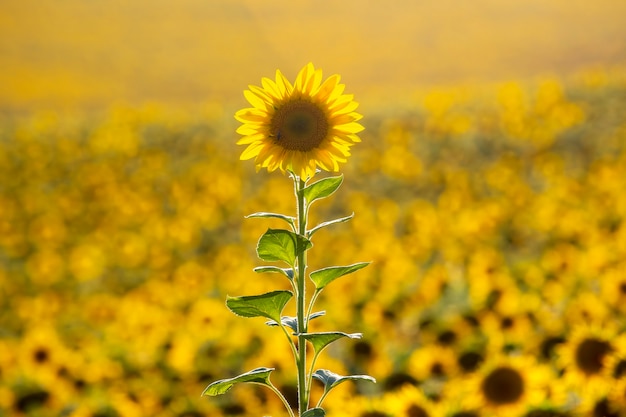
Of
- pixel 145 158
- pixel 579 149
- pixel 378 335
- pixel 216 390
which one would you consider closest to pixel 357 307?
pixel 378 335

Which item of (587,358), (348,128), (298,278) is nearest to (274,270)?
(298,278)

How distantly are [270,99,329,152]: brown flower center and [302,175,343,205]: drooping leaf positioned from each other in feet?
0.36

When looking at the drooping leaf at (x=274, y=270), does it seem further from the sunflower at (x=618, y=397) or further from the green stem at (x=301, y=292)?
the sunflower at (x=618, y=397)

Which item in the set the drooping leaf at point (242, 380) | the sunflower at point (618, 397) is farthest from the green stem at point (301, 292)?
the sunflower at point (618, 397)

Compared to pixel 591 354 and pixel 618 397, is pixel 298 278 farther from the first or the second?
pixel 591 354

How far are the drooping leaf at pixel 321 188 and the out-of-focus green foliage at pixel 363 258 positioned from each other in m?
1.38

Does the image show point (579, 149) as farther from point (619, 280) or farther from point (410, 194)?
point (619, 280)

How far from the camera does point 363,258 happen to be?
688 cm

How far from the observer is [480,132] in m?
12.5

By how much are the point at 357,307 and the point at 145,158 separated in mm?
7395

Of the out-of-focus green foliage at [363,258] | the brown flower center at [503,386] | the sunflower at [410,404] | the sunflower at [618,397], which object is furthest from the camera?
the out-of-focus green foliage at [363,258]

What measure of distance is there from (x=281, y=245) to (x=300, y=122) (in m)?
0.37

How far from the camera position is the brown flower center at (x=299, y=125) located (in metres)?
2.38

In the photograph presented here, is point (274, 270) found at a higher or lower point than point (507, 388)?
higher
